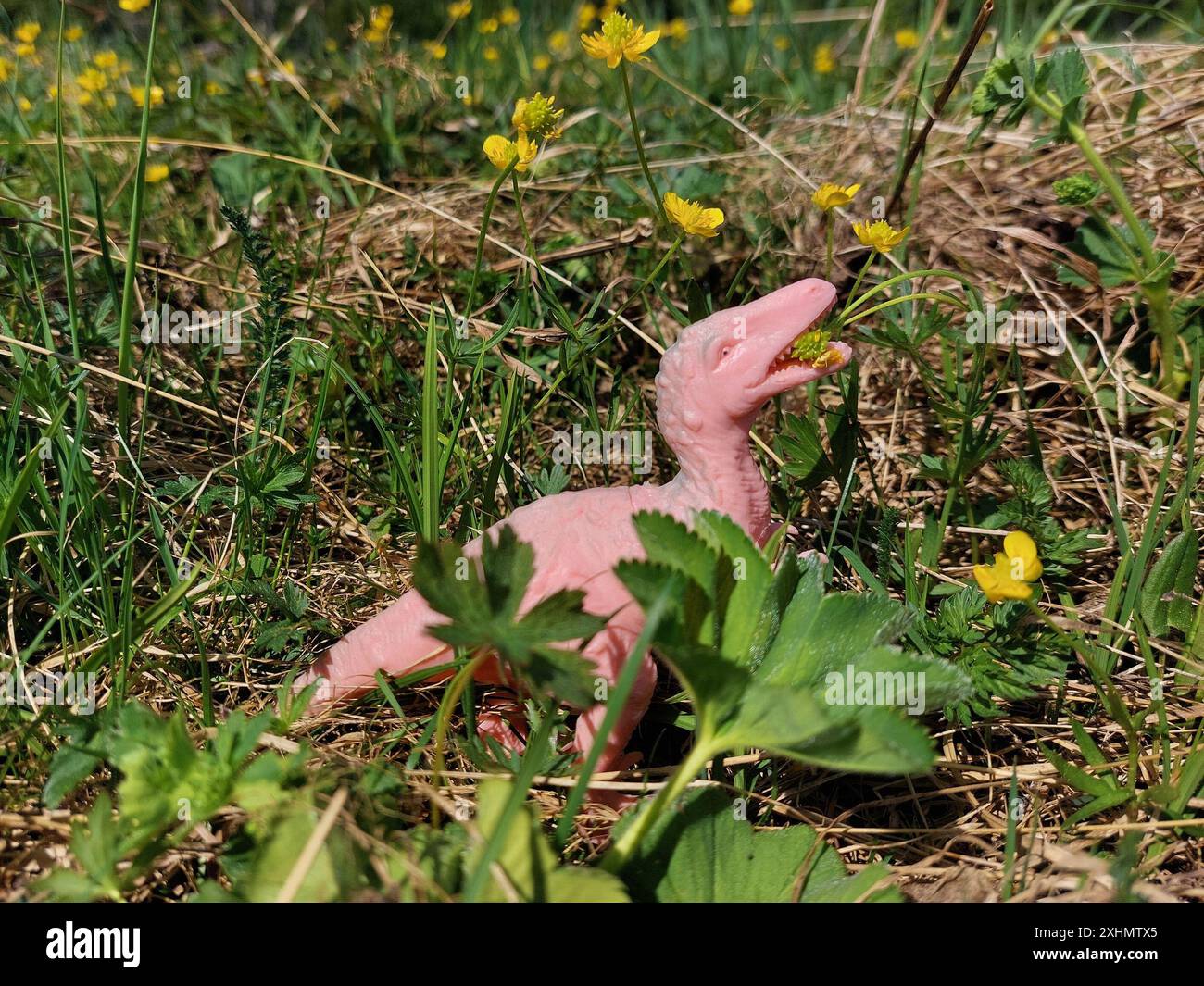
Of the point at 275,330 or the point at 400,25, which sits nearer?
the point at 275,330

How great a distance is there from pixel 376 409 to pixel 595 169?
3.45 feet

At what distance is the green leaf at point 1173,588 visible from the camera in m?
2.03

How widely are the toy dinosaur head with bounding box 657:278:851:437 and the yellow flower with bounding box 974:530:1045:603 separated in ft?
1.35

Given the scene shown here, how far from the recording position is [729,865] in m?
1.58

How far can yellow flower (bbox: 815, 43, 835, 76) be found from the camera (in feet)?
13.1

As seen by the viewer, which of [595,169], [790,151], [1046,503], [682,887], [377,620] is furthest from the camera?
[790,151]

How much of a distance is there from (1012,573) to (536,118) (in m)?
1.23

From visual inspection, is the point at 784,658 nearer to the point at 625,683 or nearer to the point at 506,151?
the point at 625,683

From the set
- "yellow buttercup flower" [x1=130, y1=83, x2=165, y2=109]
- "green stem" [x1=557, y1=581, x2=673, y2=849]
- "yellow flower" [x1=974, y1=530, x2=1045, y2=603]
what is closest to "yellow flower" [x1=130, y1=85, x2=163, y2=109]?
"yellow buttercup flower" [x1=130, y1=83, x2=165, y2=109]

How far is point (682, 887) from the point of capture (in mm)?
1536

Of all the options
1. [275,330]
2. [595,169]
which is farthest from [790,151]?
[275,330]

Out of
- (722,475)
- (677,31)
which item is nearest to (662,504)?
(722,475)
